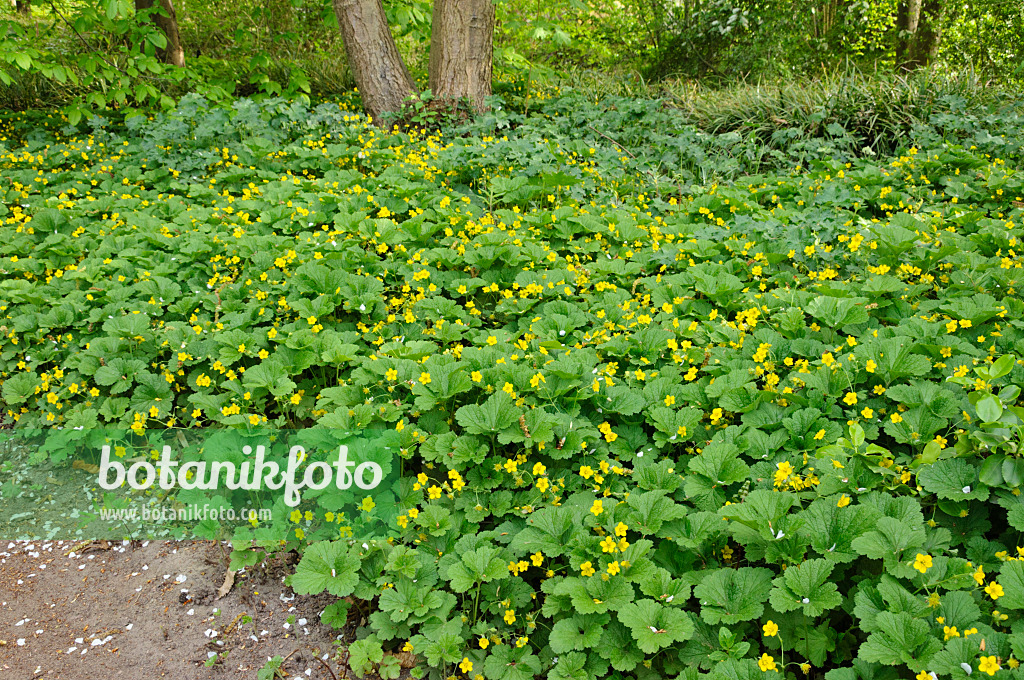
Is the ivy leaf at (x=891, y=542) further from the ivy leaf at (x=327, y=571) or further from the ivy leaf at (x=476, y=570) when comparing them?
the ivy leaf at (x=327, y=571)

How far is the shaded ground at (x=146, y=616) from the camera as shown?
7.20 ft

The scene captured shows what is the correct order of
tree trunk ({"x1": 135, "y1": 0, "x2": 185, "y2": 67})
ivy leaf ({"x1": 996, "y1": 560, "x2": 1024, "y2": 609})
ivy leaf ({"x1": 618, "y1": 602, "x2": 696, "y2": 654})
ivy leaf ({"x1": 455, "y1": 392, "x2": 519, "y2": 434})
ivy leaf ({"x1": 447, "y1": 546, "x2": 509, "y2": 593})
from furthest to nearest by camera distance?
tree trunk ({"x1": 135, "y1": 0, "x2": 185, "y2": 67}) < ivy leaf ({"x1": 455, "y1": 392, "x2": 519, "y2": 434}) < ivy leaf ({"x1": 447, "y1": 546, "x2": 509, "y2": 593}) < ivy leaf ({"x1": 618, "y1": 602, "x2": 696, "y2": 654}) < ivy leaf ({"x1": 996, "y1": 560, "x2": 1024, "y2": 609})

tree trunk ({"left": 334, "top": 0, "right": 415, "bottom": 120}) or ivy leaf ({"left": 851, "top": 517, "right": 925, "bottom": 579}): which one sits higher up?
tree trunk ({"left": 334, "top": 0, "right": 415, "bottom": 120})

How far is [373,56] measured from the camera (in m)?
6.66

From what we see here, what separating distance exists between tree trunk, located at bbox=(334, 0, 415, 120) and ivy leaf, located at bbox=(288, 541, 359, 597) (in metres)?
5.36

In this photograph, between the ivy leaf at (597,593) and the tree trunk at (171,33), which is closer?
the ivy leaf at (597,593)

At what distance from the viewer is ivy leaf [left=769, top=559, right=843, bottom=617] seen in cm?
181

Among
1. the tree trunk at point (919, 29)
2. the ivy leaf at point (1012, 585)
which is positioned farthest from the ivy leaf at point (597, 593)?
the tree trunk at point (919, 29)

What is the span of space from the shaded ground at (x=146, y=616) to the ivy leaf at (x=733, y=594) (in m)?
1.17

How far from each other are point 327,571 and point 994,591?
1880 millimetres

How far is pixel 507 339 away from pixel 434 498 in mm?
991

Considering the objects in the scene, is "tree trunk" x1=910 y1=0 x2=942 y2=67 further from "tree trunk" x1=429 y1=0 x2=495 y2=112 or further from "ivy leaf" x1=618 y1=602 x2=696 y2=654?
"ivy leaf" x1=618 y1=602 x2=696 y2=654

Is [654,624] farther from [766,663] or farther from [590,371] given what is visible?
[590,371]

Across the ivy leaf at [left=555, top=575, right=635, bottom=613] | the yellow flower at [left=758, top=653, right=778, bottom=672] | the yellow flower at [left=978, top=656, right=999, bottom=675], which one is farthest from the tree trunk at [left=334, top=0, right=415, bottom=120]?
the yellow flower at [left=978, top=656, right=999, bottom=675]
